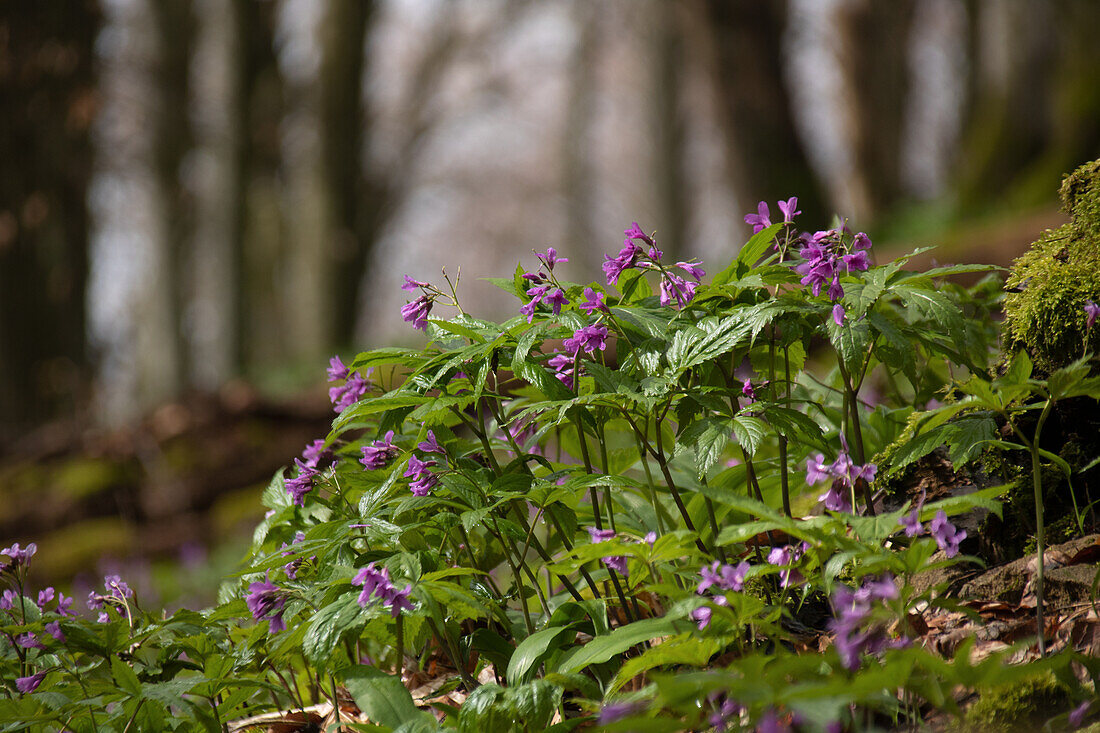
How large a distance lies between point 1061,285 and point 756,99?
9.63 meters

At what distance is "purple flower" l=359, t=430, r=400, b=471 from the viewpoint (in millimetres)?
1721

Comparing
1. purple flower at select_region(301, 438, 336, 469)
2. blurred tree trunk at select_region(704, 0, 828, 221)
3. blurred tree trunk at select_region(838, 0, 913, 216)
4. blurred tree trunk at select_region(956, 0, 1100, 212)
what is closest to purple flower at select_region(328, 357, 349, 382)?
purple flower at select_region(301, 438, 336, 469)

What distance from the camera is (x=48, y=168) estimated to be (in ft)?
26.7

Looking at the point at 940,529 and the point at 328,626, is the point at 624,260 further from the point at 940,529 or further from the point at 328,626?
the point at 328,626

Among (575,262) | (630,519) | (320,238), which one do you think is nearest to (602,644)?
(630,519)

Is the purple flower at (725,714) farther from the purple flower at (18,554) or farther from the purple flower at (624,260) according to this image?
the purple flower at (18,554)

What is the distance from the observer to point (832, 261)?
5.03 ft

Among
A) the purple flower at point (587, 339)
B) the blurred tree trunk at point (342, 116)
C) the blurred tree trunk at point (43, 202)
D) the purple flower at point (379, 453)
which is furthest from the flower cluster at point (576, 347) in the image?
the blurred tree trunk at point (342, 116)

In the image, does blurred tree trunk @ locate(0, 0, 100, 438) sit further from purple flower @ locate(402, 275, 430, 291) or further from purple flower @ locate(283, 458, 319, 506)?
purple flower @ locate(402, 275, 430, 291)

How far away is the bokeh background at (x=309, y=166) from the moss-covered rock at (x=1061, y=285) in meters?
0.83

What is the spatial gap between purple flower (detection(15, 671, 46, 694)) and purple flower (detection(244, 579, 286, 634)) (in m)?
0.54

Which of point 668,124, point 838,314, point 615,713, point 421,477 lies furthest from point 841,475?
point 668,124

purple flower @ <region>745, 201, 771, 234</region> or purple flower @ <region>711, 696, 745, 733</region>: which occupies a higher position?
purple flower @ <region>745, 201, 771, 234</region>

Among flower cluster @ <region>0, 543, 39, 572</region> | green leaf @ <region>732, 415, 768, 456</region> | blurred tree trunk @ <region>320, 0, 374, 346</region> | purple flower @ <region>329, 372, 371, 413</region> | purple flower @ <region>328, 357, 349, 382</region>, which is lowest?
green leaf @ <region>732, 415, 768, 456</region>
